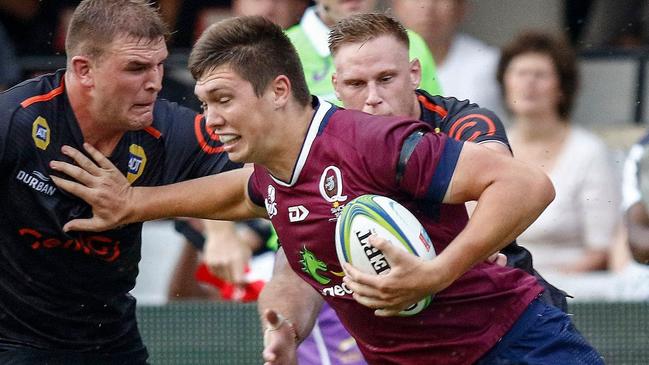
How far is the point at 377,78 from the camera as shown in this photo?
230 inches

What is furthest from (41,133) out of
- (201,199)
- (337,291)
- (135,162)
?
(337,291)

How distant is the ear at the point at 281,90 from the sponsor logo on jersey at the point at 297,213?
394 millimetres

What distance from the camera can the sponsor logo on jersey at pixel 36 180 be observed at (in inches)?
228

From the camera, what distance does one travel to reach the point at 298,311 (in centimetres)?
555

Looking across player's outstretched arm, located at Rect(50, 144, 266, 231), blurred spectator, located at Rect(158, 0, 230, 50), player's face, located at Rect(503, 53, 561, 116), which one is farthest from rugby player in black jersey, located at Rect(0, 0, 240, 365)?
blurred spectator, located at Rect(158, 0, 230, 50)

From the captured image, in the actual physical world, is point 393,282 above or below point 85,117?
above

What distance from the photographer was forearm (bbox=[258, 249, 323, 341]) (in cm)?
550

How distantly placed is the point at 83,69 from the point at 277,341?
156cm

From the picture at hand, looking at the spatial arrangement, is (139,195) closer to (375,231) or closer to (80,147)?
(80,147)

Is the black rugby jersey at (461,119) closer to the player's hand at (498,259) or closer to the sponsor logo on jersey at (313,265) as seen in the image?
the player's hand at (498,259)

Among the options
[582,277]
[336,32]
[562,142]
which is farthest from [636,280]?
[336,32]

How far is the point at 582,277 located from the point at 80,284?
420cm

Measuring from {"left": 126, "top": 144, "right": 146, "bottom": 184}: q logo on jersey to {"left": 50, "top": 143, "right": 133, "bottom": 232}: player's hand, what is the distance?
6.0 inches

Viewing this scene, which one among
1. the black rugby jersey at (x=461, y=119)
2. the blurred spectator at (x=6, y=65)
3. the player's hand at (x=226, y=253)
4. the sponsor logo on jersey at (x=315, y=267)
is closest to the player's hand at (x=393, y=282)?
the sponsor logo on jersey at (x=315, y=267)
